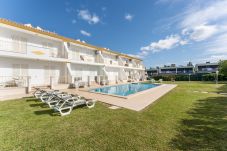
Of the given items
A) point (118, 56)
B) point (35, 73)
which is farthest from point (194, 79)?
point (35, 73)

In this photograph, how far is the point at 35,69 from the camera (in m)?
14.7

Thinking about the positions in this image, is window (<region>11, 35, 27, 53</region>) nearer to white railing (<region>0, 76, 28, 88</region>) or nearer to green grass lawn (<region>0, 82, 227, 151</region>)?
white railing (<region>0, 76, 28, 88</region>)

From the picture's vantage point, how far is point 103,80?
21.7 m

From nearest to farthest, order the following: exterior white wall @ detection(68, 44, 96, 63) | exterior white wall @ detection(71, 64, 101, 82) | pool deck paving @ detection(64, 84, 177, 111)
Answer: pool deck paving @ detection(64, 84, 177, 111) < exterior white wall @ detection(68, 44, 96, 63) < exterior white wall @ detection(71, 64, 101, 82)

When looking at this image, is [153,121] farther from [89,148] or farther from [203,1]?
[203,1]

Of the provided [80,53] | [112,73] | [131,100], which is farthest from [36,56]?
[112,73]

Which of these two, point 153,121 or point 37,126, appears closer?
point 37,126

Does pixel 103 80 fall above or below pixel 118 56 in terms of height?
below

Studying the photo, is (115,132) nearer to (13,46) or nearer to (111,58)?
(13,46)

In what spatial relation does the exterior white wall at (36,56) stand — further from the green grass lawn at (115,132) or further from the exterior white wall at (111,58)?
the green grass lawn at (115,132)

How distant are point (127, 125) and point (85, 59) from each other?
17.9 m

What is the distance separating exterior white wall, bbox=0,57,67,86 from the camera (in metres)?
12.2

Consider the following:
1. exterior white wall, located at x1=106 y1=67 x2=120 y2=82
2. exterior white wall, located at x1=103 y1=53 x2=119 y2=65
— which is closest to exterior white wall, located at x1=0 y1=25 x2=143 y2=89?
exterior white wall, located at x1=103 y1=53 x2=119 y2=65

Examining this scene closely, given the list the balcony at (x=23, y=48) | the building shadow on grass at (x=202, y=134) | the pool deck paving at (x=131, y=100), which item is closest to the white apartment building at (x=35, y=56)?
the balcony at (x=23, y=48)
